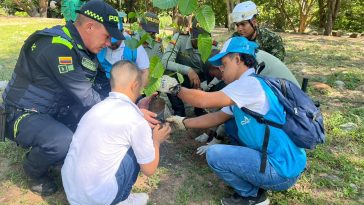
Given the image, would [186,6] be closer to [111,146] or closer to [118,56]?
[111,146]

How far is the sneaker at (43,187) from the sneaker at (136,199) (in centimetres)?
63

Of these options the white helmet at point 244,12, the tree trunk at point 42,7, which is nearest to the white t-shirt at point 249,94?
the white helmet at point 244,12

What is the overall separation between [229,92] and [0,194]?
193 cm

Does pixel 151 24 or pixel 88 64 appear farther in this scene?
pixel 151 24

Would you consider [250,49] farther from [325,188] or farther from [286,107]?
[325,188]

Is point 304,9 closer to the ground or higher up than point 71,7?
closer to the ground

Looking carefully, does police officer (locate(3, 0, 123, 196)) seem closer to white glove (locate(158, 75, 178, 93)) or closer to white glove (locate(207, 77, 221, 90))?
white glove (locate(158, 75, 178, 93))

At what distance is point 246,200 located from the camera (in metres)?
2.86

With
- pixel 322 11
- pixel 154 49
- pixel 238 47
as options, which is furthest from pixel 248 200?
pixel 322 11

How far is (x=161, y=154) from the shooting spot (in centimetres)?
367

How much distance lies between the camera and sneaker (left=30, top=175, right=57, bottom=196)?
2.92 metres

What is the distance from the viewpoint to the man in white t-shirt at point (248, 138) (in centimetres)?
257

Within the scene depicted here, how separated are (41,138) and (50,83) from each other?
431 millimetres

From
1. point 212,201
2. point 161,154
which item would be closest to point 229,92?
point 212,201
